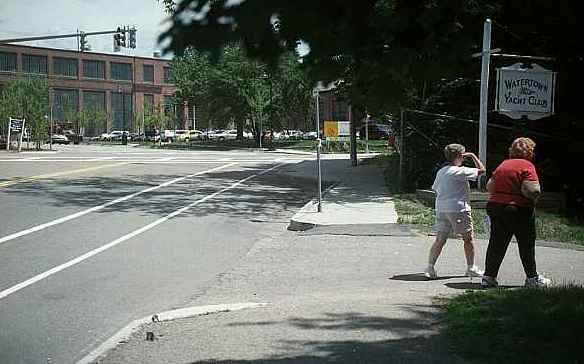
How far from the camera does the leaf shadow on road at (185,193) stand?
15.0m

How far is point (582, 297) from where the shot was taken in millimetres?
5848

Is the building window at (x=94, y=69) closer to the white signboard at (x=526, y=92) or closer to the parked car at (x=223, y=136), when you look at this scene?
the parked car at (x=223, y=136)

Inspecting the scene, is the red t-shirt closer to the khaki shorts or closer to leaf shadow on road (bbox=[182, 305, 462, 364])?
the khaki shorts

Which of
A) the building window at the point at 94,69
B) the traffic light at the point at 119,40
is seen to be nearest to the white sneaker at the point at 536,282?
the traffic light at the point at 119,40

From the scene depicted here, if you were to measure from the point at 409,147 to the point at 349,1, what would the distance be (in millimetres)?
14631

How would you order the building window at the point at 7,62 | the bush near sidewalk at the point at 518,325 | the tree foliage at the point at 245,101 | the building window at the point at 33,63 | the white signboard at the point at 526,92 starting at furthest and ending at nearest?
the building window at the point at 33,63 → the building window at the point at 7,62 → the tree foliage at the point at 245,101 → the white signboard at the point at 526,92 → the bush near sidewalk at the point at 518,325

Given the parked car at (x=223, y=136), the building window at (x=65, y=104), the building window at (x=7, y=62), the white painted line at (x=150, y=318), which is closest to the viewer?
the white painted line at (x=150, y=318)

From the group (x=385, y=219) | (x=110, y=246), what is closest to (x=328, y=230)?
(x=385, y=219)

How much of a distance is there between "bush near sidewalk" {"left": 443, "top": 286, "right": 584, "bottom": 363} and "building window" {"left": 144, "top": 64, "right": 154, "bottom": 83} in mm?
113233

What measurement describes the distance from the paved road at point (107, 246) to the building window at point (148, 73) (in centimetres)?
9538

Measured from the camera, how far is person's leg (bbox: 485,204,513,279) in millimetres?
6902

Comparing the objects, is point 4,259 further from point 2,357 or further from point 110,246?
point 2,357

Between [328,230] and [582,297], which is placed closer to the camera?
[582,297]

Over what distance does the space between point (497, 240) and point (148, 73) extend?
114 m
